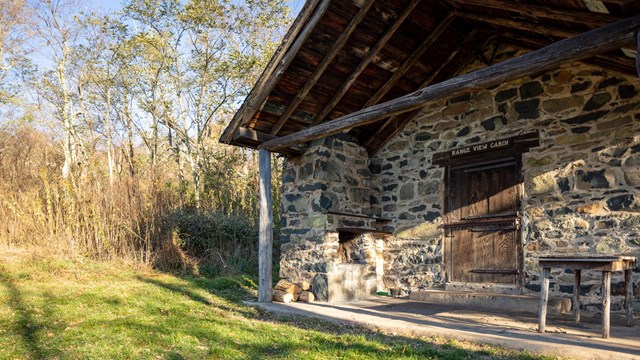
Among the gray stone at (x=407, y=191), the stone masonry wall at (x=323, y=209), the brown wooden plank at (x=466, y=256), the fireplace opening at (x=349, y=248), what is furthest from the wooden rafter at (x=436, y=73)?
the brown wooden plank at (x=466, y=256)

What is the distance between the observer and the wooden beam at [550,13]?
4.04 m

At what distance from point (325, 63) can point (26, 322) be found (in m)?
4.46

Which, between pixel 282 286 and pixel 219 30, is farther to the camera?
pixel 219 30

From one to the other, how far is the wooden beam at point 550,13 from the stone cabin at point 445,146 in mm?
14

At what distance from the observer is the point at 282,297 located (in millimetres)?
6273

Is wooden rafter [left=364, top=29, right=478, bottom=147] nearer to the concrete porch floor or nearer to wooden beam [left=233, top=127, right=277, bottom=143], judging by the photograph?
wooden beam [left=233, top=127, right=277, bottom=143]

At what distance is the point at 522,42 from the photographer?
5.95 m

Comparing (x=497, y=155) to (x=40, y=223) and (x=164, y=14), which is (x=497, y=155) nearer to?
(x=40, y=223)

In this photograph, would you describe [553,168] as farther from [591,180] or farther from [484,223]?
[484,223]

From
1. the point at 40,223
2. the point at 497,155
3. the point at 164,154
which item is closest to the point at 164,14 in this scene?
the point at 164,154

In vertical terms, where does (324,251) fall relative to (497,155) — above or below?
below

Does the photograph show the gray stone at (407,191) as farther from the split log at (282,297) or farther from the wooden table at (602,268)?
the wooden table at (602,268)

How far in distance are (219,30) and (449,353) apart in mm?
11939

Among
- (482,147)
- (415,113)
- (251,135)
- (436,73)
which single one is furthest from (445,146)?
(251,135)
